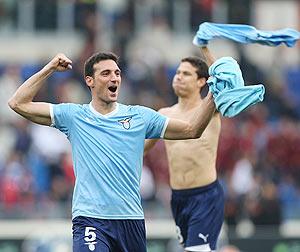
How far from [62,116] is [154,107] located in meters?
11.5

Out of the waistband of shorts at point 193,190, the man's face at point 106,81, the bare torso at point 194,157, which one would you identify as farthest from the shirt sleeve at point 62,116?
the waistband of shorts at point 193,190

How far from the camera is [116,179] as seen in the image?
1091 centimetres

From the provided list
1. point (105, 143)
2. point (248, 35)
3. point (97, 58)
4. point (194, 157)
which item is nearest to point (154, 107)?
point (194, 157)

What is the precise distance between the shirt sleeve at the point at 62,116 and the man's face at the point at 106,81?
280 mm

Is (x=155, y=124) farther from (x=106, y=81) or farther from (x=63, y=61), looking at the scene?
(x=63, y=61)

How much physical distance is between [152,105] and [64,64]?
481 inches

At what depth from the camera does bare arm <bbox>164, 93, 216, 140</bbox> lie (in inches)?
426

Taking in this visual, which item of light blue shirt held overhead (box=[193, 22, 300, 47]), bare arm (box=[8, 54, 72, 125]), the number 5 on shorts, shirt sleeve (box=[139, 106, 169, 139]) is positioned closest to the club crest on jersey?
shirt sleeve (box=[139, 106, 169, 139])

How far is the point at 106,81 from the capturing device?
1101 cm

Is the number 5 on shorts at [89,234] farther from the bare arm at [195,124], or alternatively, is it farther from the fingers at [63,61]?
the fingers at [63,61]

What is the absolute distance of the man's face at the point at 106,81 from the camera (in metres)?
11.0

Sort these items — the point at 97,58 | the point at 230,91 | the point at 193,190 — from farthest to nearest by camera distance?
the point at 193,190
the point at 97,58
the point at 230,91

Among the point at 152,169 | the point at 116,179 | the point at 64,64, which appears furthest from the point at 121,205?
the point at 152,169

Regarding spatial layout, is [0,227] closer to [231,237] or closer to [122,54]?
[231,237]
